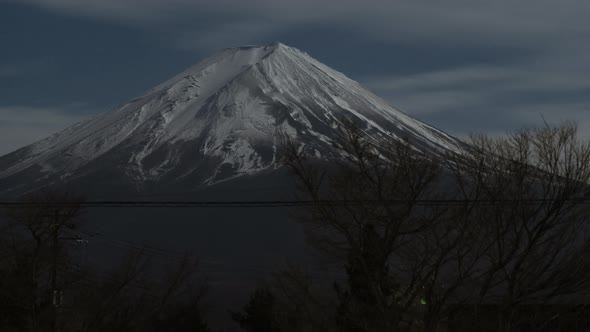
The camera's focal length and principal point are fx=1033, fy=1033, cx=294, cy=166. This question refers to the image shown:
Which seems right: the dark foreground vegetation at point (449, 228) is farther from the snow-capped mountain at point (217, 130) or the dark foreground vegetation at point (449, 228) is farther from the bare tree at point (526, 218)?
the snow-capped mountain at point (217, 130)

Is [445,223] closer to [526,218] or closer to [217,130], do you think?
[526,218]

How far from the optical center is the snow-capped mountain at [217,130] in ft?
559

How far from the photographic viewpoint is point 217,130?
18688 centimetres

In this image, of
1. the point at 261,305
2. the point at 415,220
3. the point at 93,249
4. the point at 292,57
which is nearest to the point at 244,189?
the point at 93,249

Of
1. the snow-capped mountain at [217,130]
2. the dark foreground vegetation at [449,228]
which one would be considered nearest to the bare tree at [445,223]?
the dark foreground vegetation at [449,228]

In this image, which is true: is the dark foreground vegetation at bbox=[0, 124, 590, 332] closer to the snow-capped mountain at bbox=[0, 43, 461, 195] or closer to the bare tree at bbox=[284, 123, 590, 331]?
the bare tree at bbox=[284, 123, 590, 331]

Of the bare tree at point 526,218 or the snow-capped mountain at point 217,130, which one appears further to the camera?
the snow-capped mountain at point 217,130

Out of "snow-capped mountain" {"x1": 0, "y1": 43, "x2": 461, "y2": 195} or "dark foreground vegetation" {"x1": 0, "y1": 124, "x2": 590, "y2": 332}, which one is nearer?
"dark foreground vegetation" {"x1": 0, "y1": 124, "x2": 590, "y2": 332}

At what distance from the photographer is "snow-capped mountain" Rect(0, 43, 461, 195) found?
170500 millimetres

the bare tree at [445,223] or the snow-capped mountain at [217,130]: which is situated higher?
the snow-capped mountain at [217,130]

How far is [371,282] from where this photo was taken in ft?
72.1

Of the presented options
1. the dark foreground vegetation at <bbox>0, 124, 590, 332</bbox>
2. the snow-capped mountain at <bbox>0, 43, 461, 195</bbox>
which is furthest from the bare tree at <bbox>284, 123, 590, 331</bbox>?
the snow-capped mountain at <bbox>0, 43, 461, 195</bbox>

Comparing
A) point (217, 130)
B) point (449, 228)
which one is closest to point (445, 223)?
point (449, 228)

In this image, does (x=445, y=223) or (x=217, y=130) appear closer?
(x=445, y=223)
